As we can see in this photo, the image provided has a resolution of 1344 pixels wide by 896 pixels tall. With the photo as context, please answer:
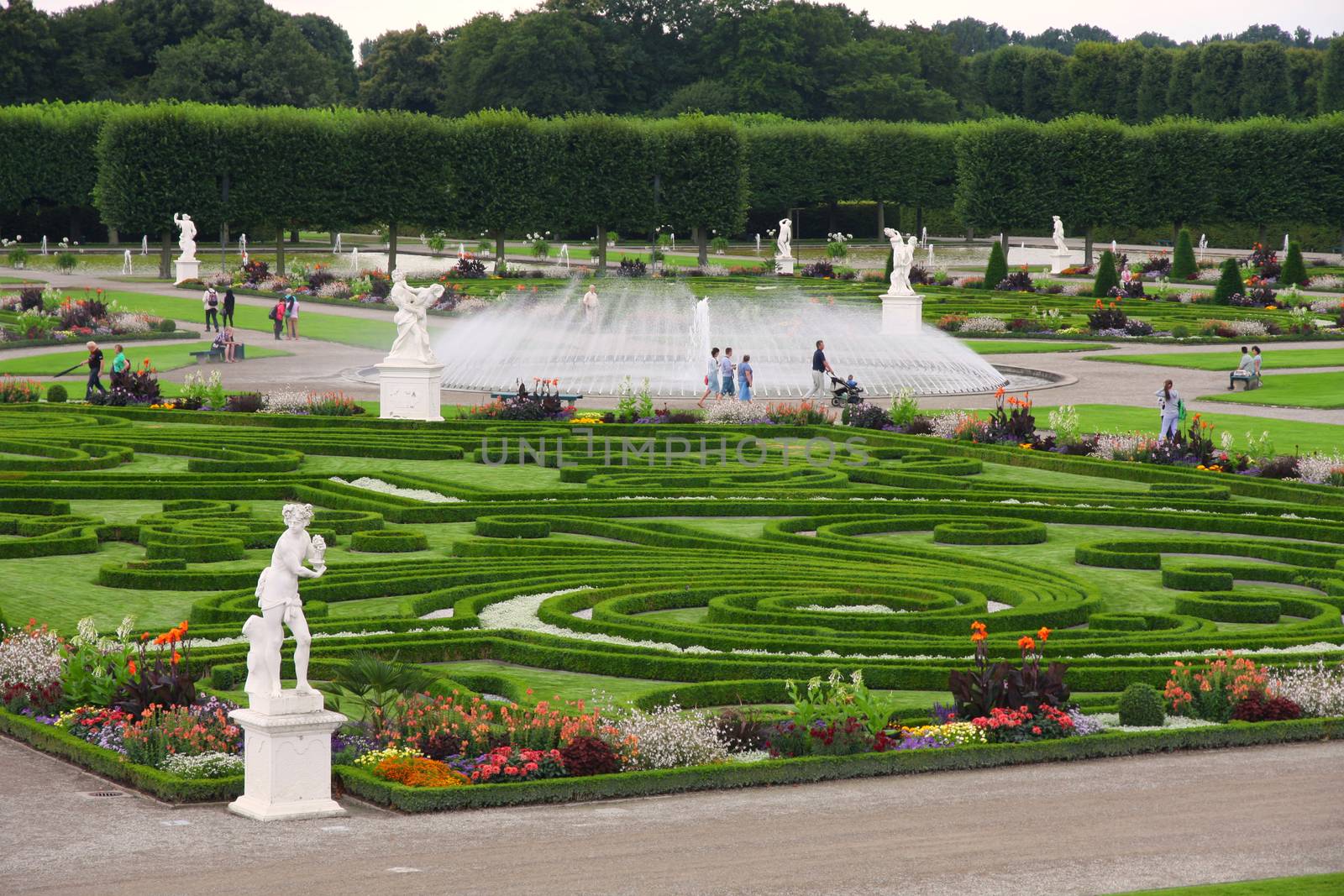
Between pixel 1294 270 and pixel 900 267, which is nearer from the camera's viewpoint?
pixel 900 267

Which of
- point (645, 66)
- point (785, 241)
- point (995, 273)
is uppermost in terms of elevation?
point (645, 66)

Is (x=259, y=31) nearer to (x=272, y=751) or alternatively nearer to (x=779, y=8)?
(x=779, y=8)

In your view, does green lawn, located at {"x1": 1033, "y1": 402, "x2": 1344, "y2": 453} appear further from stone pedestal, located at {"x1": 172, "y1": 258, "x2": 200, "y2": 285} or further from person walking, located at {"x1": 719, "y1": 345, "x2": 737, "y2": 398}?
stone pedestal, located at {"x1": 172, "y1": 258, "x2": 200, "y2": 285}

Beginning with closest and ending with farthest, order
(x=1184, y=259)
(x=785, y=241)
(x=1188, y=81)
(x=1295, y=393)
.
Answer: (x=1295, y=393), (x=1184, y=259), (x=785, y=241), (x=1188, y=81)

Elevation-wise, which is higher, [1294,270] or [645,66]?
[645,66]

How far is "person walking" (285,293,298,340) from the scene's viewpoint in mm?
53031

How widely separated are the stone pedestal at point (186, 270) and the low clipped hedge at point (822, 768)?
6033 centimetres

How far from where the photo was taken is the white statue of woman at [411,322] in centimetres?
3394

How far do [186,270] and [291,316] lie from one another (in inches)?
797

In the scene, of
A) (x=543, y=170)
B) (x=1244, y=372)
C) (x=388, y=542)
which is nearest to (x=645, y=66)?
(x=543, y=170)

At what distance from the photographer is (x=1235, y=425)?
118 feet

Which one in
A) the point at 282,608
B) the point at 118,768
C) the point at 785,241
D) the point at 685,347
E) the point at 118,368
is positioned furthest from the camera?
the point at 785,241

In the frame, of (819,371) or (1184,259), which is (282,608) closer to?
(819,371)

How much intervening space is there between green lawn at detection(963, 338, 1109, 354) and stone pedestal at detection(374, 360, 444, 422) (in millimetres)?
21373
